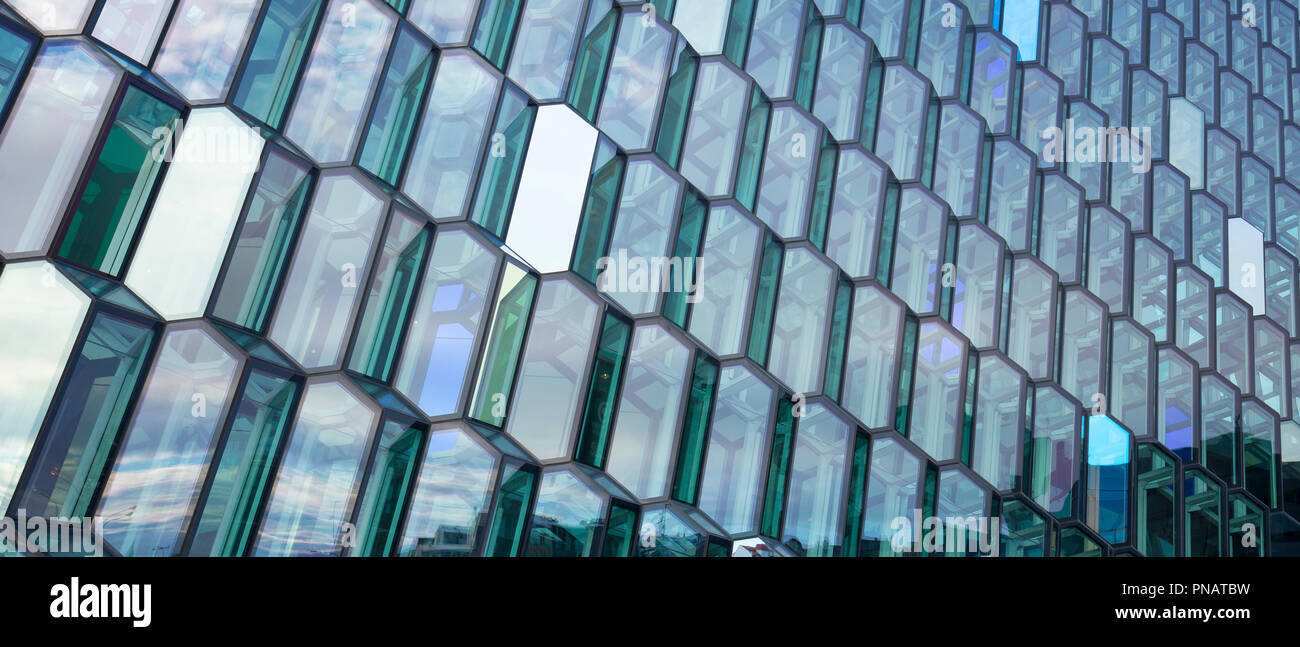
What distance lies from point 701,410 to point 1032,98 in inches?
182

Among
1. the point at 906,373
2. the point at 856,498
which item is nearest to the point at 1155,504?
the point at 906,373

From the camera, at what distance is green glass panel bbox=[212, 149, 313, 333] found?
12.0 ft

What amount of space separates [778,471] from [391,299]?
2397mm

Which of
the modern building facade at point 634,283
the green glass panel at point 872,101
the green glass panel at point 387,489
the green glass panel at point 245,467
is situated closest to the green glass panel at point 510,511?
the modern building facade at point 634,283

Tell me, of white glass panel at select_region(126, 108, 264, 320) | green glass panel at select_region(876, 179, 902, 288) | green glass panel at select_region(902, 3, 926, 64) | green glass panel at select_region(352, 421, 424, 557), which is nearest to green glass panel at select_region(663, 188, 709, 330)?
green glass panel at select_region(876, 179, 902, 288)

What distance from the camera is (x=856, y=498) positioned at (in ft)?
18.9

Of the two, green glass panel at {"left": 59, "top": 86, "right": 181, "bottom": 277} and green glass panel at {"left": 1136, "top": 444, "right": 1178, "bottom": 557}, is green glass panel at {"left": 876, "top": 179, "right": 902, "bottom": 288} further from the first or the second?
green glass panel at {"left": 59, "top": 86, "right": 181, "bottom": 277}

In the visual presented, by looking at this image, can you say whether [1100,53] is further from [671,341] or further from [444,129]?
[444,129]

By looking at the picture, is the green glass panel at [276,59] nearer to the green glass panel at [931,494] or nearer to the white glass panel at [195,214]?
the white glass panel at [195,214]

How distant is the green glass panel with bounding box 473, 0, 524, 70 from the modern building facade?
0.02 meters

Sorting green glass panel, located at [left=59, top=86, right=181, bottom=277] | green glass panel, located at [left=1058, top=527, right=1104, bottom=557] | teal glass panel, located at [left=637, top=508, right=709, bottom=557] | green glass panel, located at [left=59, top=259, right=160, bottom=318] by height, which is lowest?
teal glass panel, located at [left=637, top=508, right=709, bottom=557]
